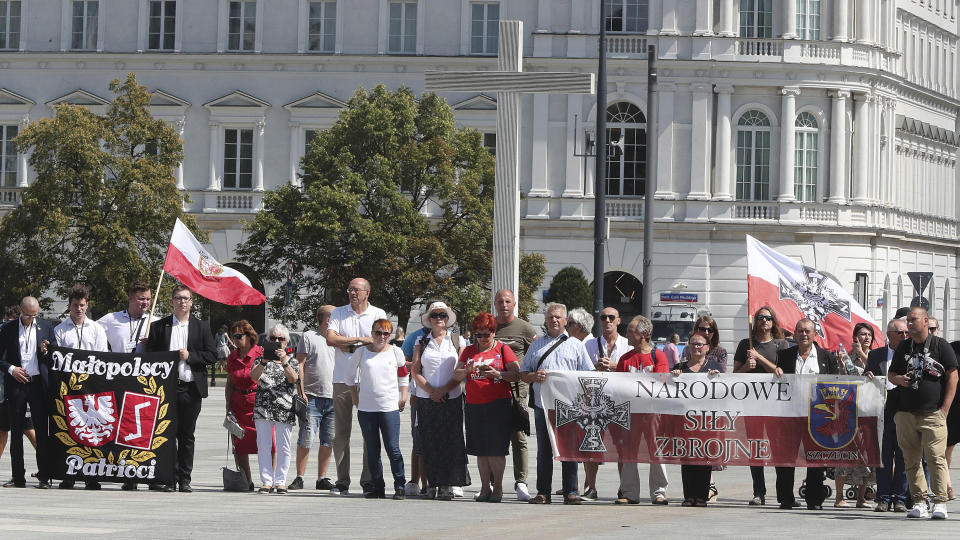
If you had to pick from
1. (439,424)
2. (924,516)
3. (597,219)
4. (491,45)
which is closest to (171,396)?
(439,424)

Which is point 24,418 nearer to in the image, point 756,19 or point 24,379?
point 24,379

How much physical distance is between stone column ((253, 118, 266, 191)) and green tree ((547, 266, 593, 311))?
36.1 ft

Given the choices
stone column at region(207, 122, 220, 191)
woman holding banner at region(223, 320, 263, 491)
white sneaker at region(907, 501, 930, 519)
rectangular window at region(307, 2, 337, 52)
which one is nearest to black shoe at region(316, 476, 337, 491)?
woman holding banner at region(223, 320, 263, 491)

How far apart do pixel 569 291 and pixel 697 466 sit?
39.4 m

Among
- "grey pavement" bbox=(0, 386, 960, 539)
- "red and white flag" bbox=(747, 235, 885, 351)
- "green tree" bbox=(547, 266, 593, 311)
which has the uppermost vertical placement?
"green tree" bbox=(547, 266, 593, 311)

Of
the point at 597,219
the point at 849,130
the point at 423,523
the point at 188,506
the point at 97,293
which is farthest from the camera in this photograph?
the point at 849,130

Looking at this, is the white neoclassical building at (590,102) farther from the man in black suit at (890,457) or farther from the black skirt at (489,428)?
the black skirt at (489,428)

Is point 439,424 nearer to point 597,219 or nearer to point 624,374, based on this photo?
point 624,374

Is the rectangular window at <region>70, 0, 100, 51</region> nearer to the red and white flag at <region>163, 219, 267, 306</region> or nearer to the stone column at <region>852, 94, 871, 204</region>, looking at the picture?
the stone column at <region>852, 94, 871, 204</region>

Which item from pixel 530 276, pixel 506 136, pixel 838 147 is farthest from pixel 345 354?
pixel 838 147

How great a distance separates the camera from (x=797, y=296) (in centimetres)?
1964

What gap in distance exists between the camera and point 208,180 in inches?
2456

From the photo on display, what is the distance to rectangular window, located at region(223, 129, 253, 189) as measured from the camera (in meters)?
62.4

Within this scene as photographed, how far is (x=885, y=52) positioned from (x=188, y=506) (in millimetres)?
49269
